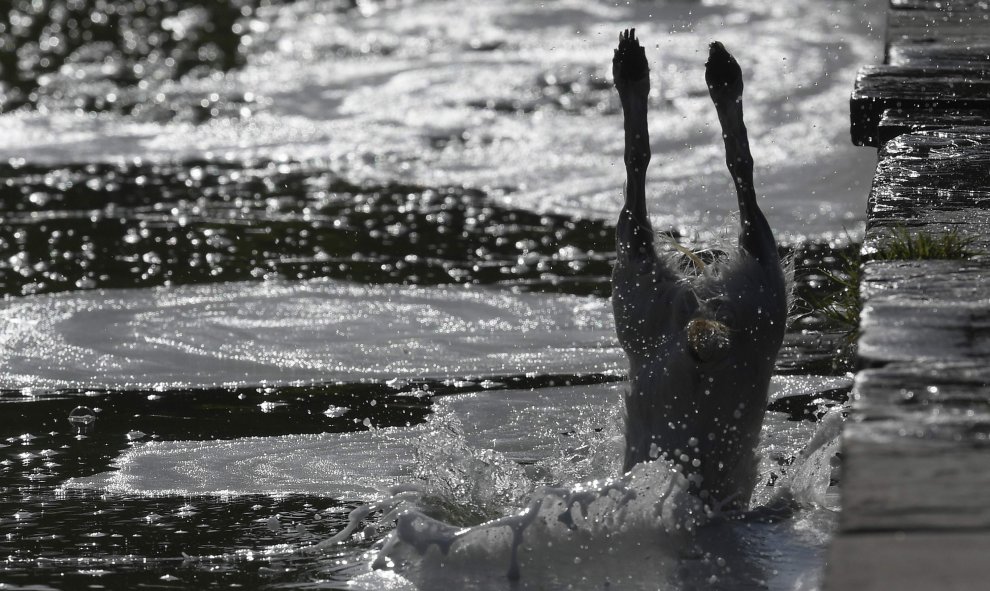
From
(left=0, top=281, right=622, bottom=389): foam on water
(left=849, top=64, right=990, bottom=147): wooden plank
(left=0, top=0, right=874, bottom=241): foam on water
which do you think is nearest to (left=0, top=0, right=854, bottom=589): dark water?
(left=0, top=281, right=622, bottom=389): foam on water

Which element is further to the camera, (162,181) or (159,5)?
(159,5)

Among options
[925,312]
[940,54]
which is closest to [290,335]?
[940,54]

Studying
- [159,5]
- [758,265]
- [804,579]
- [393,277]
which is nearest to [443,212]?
[393,277]

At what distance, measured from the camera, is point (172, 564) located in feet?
12.1

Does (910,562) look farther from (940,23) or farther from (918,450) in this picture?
(940,23)

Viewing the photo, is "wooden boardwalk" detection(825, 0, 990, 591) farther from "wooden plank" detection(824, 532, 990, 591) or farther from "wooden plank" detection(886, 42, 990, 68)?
"wooden plank" detection(886, 42, 990, 68)

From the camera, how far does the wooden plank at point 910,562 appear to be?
7.12 feet

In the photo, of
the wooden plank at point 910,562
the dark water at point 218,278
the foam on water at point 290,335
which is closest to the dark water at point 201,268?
the dark water at point 218,278

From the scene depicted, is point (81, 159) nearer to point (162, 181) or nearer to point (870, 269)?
point (162, 181)

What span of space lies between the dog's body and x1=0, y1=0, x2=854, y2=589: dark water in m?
0.83

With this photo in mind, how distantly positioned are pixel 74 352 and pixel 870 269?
10.1 ft

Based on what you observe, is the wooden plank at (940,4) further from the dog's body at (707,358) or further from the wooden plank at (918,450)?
the wooden plank at (918,450)

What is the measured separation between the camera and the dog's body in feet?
12.7

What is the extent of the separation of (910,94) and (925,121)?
317 mm
